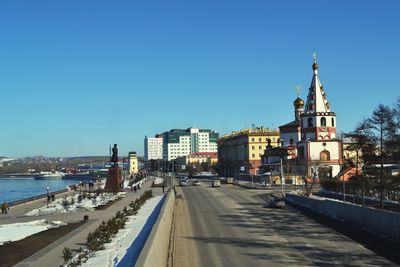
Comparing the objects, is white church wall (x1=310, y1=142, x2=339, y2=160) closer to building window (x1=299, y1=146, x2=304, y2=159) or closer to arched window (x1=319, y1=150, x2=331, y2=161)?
arched window (x1=319, y1=150, x2=331, y2=161)

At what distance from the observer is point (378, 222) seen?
26.3 metres

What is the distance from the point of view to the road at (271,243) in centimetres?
1939

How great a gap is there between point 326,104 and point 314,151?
873 cm

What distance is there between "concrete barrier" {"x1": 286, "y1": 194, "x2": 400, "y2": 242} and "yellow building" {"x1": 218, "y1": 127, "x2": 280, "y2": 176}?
310ft

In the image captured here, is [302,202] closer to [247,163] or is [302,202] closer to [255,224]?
[255,224]

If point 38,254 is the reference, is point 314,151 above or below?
above

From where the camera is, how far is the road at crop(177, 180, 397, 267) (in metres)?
19.4

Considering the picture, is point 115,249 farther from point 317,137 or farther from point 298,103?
point 298,103

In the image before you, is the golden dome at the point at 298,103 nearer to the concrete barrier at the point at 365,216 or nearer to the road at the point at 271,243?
the concrete barrier at the point at 365,216

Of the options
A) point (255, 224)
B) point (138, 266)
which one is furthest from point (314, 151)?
point (138, 266)

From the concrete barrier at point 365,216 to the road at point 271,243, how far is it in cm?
168

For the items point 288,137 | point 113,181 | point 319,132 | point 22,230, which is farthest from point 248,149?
point 22,230

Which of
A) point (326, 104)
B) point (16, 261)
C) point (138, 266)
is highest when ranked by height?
point (326, 104)

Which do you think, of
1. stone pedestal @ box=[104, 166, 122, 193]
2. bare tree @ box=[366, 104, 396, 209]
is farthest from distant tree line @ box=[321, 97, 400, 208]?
stone pedestal @ box=[104, 166, 122, 193]
